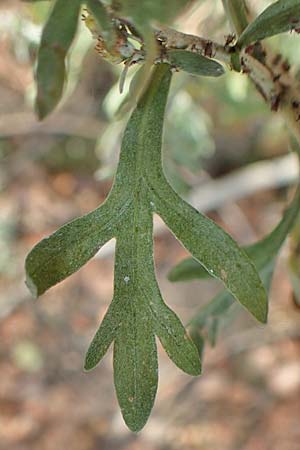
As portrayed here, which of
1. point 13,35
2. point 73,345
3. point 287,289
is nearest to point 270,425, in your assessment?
point 287,289

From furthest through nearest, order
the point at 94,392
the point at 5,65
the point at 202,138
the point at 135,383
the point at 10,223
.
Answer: the point at 10,223
the point at 94,392
the point at 5,65
the point at 202,138
the point at 135,383

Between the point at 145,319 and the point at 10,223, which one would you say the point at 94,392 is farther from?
the point at 145,319

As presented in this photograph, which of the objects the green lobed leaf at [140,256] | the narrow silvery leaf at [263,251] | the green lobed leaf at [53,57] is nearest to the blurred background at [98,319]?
the narrow silvery leaf at [263,251]

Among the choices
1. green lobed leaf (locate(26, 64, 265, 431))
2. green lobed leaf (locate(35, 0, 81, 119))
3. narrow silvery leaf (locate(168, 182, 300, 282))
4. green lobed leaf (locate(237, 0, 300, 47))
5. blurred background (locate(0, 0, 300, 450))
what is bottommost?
blurred background (locate(0, 0, 300, 450))

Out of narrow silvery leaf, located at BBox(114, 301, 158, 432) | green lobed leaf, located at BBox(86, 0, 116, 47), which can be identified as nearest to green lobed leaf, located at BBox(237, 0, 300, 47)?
green lobed leaf, located at BBox(86, 0, 116, 47)

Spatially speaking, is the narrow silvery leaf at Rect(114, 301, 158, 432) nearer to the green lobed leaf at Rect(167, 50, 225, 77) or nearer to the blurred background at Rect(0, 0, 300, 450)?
the green lobed leaf at Rect(167, 50, 225, 77)

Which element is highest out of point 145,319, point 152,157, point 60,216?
point 152,157
